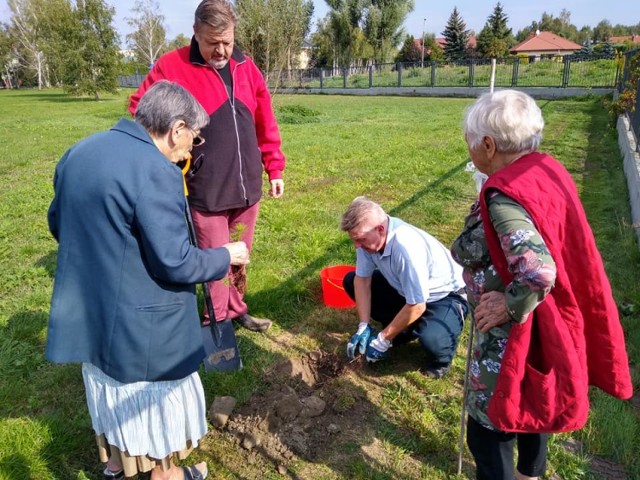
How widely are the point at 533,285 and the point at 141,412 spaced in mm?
1478

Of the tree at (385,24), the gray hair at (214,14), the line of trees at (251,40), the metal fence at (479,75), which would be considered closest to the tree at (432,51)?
the line of trees at (251,40)

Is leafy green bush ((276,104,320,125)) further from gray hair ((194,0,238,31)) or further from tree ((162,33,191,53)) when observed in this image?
tree ((162,33,191,53))

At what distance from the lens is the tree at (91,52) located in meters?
29.0

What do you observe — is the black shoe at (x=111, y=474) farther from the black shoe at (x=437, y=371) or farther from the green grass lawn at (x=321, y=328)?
the black shoe at (x=437, y=371)

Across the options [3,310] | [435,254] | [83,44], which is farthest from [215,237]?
[83,44]

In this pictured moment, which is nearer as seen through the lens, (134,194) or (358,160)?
(134,194)

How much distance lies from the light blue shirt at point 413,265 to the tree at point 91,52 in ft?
101

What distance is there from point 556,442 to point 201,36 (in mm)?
2759

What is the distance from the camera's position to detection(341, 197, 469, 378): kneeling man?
111 inches

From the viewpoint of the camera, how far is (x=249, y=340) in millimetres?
3455

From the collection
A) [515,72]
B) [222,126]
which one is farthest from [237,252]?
[515,72]

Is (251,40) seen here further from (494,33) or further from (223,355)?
(494,33)

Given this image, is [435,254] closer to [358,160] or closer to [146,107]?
[146,107]

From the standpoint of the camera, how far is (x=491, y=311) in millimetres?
1646
